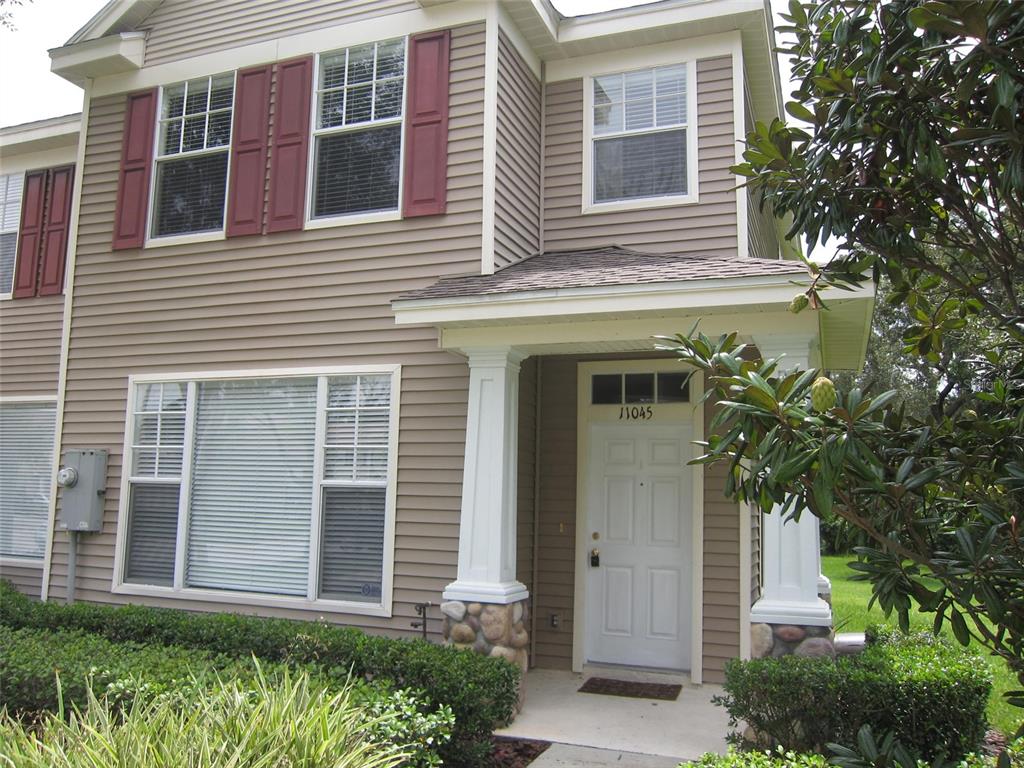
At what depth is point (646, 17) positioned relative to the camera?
24.3 ft

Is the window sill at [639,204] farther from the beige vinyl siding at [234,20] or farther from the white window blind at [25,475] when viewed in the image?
the white window blind at [25,475]

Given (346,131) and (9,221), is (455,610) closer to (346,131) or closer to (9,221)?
(346,131)

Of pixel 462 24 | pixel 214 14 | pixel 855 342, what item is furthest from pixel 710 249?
pixel 214 14

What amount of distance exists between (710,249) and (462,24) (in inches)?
115

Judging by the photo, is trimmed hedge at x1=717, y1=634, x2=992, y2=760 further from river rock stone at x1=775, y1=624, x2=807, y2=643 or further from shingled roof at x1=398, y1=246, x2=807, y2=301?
shingled roof at x1=398, y1=246, x2=807, y2=301

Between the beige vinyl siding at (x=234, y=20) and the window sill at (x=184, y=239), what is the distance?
1870 mm

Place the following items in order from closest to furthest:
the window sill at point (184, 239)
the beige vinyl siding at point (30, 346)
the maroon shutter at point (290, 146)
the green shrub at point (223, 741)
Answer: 1. the green shrub at point (223, 741)
2. the maroon shutter at point (290, 146)
3. the window sill at point (184, 239)
4. the beige vinyl siding at point (30, 346)

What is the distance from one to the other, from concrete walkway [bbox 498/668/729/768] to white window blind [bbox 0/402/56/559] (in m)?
5.87

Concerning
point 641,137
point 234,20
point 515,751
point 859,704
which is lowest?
point 515,751

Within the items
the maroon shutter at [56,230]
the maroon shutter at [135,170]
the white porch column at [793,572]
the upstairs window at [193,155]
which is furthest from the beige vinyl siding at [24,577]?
the white porch column at [793,572]

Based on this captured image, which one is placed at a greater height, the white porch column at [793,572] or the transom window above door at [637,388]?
the transom window above door at [637,388]

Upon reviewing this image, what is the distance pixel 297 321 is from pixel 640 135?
140 inches

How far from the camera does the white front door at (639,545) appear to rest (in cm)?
718

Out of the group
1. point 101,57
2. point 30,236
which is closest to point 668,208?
point 101,57
